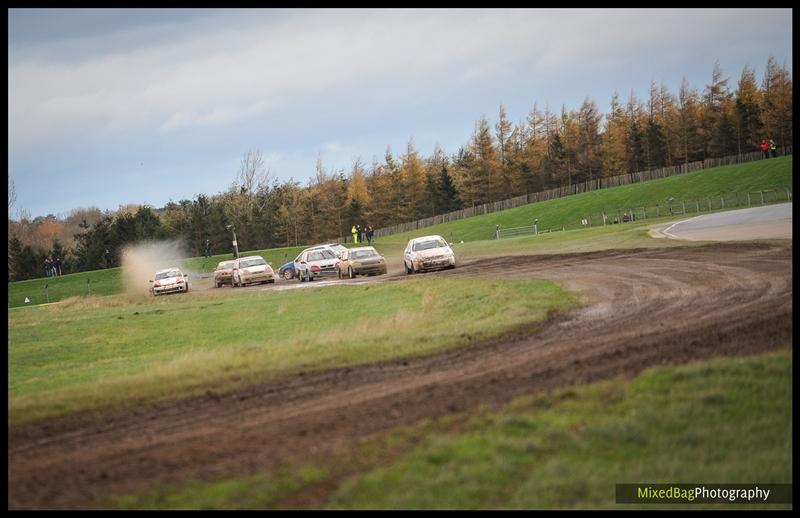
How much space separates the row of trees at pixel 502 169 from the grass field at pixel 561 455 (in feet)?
312

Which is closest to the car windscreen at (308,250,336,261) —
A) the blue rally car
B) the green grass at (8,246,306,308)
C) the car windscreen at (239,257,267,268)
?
the car windscreen at (239,257,267,268)

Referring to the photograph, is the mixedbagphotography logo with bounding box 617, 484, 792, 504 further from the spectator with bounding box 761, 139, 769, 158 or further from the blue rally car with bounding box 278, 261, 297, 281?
the spectator with bounding box 761, 139, 769, 158

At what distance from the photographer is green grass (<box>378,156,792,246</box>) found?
261ft

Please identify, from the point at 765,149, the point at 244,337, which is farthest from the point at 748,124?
the point at 244,337

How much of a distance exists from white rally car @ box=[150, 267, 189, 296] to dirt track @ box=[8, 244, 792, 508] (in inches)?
1324

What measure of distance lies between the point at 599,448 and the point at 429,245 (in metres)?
31.4

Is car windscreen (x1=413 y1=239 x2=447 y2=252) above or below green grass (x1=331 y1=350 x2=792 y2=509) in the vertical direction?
above

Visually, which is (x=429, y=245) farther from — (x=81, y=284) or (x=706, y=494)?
(x=81, y=284)

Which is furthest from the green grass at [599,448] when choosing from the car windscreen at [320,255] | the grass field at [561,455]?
the car windscreen at [320,255]

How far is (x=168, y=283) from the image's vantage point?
4619cm

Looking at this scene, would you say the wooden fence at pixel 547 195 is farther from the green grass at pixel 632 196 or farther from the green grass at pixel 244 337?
the green grass at pixel 244 337

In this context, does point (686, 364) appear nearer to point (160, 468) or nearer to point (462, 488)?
point (462, 488)

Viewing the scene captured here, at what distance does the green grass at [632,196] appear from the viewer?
7956 cm

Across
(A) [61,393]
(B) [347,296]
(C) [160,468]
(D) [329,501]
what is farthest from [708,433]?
(B) [347,296]
